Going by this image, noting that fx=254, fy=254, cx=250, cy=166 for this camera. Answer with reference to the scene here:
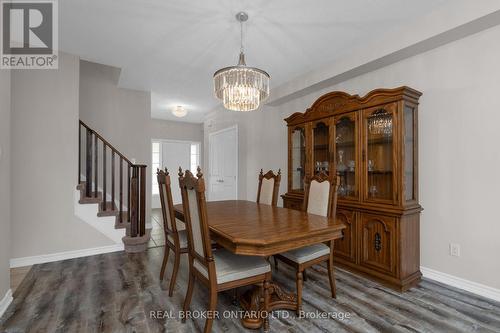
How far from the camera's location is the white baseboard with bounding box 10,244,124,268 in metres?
2.95

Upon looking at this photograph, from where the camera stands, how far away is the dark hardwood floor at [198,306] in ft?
5.97

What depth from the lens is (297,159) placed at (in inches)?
145

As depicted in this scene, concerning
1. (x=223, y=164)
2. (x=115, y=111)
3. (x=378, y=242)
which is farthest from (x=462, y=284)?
(x=115, y=111)

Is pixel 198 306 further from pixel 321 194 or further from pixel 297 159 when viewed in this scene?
pixel 297 159

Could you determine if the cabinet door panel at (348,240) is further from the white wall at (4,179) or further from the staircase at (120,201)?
the white wall at (4,179)

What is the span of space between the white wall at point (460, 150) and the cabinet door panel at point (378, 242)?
0.46 meters

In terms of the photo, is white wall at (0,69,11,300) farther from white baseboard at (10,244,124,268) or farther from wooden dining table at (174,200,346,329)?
wooden dining table at (174,200,346,329)

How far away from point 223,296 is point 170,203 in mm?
956

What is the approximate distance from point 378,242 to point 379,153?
3.03 ft

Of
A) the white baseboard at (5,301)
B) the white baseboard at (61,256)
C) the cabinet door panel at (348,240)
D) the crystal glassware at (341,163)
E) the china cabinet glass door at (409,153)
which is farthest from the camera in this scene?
the crystal glassware at (341,163)

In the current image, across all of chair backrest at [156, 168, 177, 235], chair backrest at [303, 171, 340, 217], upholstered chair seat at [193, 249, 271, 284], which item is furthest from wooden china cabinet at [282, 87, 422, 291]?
chair backrest at [156, 168, 177, 235]

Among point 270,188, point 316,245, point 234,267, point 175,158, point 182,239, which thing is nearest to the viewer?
point 234,267

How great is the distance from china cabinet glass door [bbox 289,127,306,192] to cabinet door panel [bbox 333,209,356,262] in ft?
2.64

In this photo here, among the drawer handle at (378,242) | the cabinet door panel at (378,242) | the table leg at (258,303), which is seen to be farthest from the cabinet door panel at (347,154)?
the table leg at (258,303)
